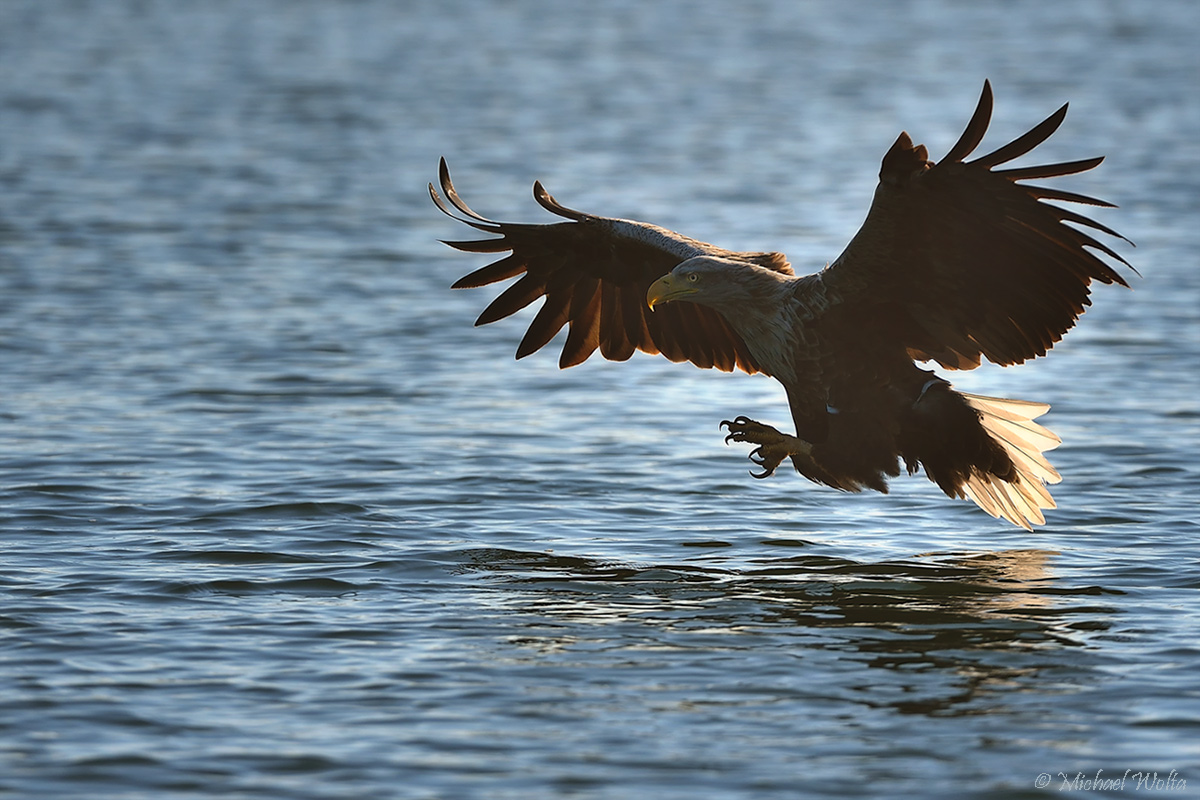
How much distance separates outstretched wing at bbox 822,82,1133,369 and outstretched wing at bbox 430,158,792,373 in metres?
1.32

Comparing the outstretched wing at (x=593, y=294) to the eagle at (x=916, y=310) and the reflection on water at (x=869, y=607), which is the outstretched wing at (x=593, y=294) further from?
the reflection on water at (x=869, y=607)

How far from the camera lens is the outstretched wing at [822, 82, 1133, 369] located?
19.3ft

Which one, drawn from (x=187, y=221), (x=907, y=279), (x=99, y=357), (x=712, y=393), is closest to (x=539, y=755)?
(x=907, y=279)

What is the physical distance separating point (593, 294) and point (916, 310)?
74.2 inches

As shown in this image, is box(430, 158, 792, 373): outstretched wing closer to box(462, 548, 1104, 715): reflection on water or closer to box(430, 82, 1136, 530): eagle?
box(430, 82, 1136, 530): eagle

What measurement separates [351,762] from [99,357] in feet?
20.9

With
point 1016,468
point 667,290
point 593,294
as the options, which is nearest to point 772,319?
point 667,290

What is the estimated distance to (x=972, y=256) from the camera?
6238 millimetres

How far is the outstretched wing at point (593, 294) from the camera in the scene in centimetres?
769

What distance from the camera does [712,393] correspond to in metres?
10.3

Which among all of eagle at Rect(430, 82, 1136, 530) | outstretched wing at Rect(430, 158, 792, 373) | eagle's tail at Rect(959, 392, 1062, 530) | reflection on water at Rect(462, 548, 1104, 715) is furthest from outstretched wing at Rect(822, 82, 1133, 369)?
outstretched wing at Rect(430, 158, 792, 373)

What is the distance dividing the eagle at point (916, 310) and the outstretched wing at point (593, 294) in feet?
0.17

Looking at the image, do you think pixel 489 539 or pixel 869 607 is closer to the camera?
pixel 869 607

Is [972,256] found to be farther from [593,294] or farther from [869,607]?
[593,294]
